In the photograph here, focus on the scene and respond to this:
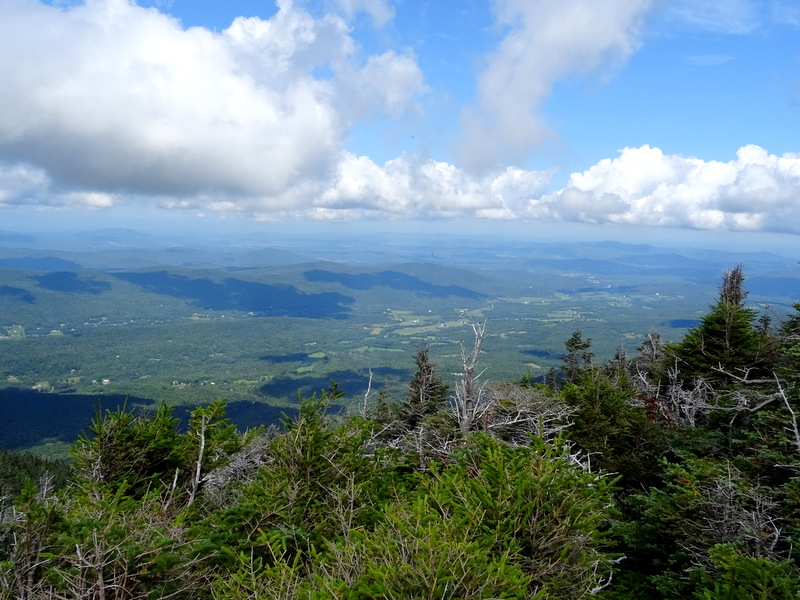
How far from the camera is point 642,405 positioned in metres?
19.7

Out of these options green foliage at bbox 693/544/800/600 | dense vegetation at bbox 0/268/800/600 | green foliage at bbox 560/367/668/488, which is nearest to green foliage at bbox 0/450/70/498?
dense vegetation at bbox 0/268/800/600

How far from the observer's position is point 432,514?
255 inches

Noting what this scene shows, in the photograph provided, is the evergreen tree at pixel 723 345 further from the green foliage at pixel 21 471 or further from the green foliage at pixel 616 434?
the green foliage at pixel 21 471

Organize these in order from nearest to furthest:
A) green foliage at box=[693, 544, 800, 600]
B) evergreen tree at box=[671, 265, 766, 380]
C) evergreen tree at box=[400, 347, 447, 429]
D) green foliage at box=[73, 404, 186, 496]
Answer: green foliage at box=[693, 544, 800, 600]
green foliage at box=[73, 404, 186, 496]
evergreen tree at box=[671, 265, 766, 380]
evergreen tree at box=[400, 347, 447, 429]

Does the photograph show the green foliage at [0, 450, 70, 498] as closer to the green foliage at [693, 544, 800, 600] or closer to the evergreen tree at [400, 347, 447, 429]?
the evergreen tree at [400, 347, 447, 429]

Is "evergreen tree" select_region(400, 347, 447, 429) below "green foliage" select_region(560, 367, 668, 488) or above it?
below

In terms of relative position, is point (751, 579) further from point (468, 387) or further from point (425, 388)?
A: point (425, 388)

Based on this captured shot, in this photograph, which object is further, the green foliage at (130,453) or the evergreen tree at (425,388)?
the evergreen tree at (425,388)

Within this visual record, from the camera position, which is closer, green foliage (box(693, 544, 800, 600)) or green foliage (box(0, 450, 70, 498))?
green foliage (box(693, 544, 800, 600))

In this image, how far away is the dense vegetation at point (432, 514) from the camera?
246 inches

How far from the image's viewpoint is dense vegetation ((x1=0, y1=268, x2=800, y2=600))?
6.25 metres

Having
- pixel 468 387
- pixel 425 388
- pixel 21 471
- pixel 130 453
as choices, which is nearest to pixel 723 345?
pixel 468 387

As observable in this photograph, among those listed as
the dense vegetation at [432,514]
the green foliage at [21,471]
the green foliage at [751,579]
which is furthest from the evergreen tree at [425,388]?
the green foliage at [21,471]

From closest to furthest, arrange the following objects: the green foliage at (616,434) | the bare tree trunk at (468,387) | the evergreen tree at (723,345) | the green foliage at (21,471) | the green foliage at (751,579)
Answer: the green foliage at (751,579)
the bare tree trunk at (468,387)
the green foliage at (616,434)
the evergreen tree at (723,345)
the green foliage at (21,471)
